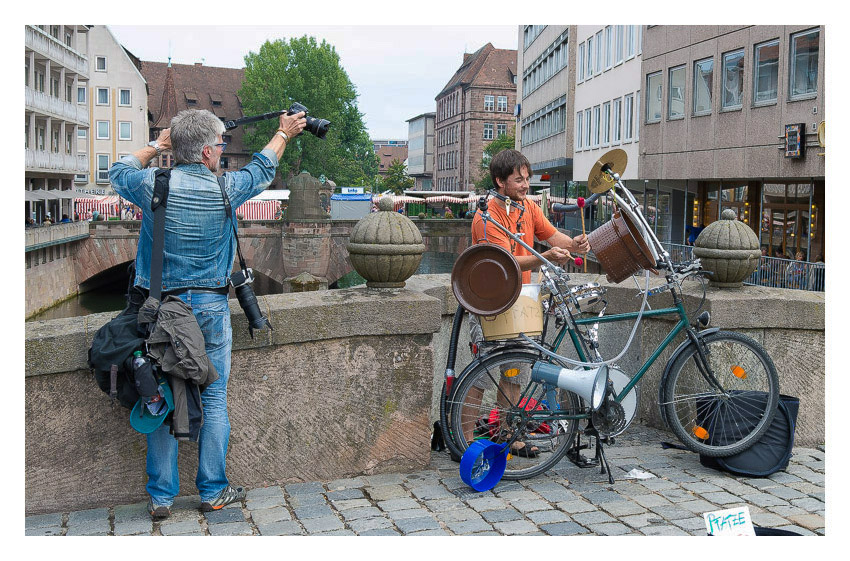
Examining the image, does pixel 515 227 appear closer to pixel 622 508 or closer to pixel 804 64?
pixel 622 508

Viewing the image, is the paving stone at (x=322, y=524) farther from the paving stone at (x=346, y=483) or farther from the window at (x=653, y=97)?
the window at (x=653, y=97)

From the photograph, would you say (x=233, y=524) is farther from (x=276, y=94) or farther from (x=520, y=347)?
(x=276, y=94)

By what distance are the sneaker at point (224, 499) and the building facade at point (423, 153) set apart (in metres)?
131

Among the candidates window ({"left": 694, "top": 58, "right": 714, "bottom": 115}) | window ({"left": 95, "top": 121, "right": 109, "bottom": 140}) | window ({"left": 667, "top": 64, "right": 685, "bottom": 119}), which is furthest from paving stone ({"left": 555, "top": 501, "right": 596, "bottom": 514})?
window ({"left": 95, "top": 121, "right": 109, "bottom": 140})

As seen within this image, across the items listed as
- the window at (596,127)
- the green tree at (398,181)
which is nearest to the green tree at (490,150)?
the green tree at (398,181)

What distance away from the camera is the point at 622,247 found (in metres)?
4.82

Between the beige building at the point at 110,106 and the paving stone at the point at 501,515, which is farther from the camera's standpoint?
the beige building at the point at 110,106

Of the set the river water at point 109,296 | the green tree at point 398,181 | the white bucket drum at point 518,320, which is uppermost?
the green tree at point 398,181

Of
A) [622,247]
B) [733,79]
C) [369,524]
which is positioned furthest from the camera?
[733,79]

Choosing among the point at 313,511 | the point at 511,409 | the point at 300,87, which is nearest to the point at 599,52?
the point at 300,87

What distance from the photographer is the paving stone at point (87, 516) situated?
411cm

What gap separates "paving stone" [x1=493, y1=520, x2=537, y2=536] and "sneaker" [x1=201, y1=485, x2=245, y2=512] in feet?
3.91

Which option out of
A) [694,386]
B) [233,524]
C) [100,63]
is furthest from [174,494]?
[100,63]

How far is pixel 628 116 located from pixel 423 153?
4353 inches
